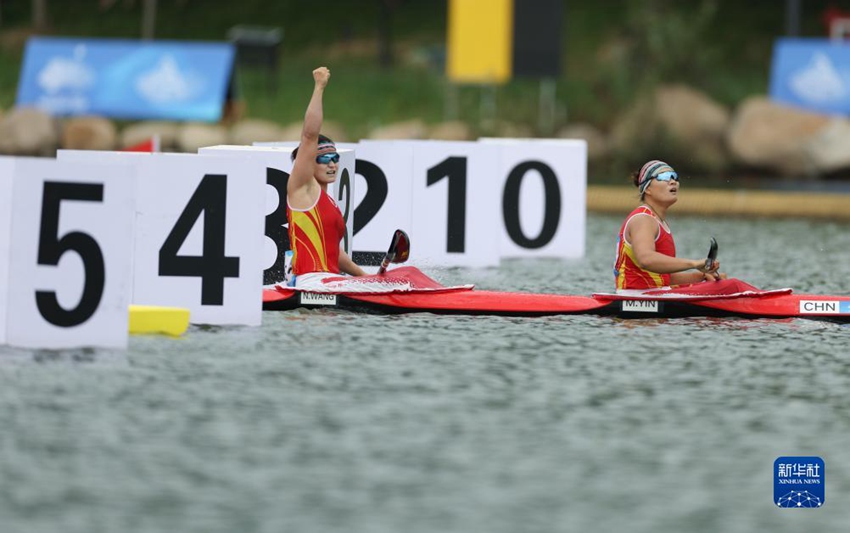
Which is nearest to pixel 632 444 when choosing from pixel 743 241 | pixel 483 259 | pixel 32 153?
pixel 483 259

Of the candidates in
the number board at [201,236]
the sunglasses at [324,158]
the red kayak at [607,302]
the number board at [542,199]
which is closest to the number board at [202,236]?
the number board at [201,236]

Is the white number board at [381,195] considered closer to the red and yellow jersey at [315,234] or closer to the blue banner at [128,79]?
the red and yellow jersey at [315,234]

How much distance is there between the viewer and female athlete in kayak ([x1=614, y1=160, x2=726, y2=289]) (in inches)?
488

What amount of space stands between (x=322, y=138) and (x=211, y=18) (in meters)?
36.3

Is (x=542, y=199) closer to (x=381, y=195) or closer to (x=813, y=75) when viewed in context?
(x=381, y=195)

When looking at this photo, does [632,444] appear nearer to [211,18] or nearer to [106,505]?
[106,505]

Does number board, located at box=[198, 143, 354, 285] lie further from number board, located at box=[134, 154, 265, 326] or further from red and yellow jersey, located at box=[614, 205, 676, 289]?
red and yellow jersey, located at box=[614, 205, 676, 289]

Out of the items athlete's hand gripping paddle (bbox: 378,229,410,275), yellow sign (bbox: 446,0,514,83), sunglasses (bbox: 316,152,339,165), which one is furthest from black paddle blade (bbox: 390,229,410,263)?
yellow sign (bbox: 446,0,514,83)

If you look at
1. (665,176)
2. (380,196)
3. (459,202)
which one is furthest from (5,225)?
(459,202)

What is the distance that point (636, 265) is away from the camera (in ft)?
41.6

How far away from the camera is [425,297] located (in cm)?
1270

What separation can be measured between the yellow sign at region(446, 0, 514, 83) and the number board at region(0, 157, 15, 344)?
2010cm

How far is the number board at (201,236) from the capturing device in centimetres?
1160

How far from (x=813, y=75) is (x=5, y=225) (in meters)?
20.7
